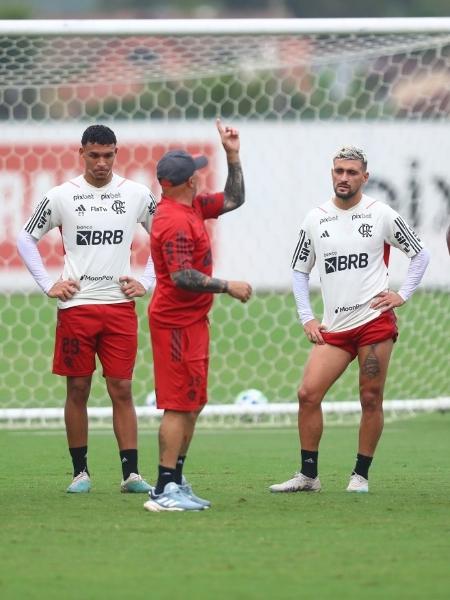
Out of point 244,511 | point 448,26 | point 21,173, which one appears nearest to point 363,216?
point 244,511

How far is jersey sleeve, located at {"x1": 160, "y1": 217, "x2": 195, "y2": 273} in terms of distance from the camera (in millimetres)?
7719

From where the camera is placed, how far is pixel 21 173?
51.5ft

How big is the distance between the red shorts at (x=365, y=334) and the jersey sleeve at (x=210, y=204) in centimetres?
125

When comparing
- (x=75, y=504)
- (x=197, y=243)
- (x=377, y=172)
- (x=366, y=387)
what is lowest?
(x=75, y=504)

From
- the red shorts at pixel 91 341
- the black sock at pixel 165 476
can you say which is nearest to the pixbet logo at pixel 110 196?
the red shorts at pixel 91 341

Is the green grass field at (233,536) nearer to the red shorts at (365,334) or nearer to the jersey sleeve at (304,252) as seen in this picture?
the red shorts at (365,334)

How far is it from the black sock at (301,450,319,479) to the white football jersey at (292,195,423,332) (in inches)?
28.5

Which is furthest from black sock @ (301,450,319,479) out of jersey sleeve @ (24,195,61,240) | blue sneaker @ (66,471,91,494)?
jersey sleeve @ (24,195,61,240)

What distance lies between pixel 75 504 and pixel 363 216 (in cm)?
231

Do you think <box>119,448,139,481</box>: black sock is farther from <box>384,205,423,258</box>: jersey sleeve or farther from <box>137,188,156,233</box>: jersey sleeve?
<box>384,205,423,258</box>: jersey sleeve

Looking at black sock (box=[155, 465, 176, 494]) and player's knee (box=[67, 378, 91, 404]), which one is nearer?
black sock (box=[155, 465, 176, 494])

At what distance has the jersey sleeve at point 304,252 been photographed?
29.2 ft

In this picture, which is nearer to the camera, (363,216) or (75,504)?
(75,504)

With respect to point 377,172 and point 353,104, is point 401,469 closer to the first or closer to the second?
point 353,104
